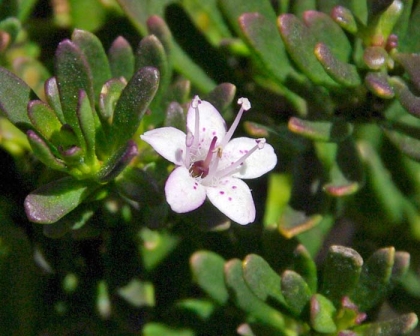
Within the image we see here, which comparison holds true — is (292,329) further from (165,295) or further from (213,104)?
(213,104)

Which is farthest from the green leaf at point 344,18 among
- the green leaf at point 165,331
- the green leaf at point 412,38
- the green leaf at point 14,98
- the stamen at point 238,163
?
the green leaf at point 165,331

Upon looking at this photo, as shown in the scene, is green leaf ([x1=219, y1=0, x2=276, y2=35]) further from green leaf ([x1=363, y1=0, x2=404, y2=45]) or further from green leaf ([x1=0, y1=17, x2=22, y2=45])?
green leaf ([x1=0, y1=17, x2=22, y2=45])

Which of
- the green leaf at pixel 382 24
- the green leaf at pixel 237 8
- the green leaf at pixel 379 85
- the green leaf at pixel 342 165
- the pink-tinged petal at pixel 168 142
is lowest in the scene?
the green leaf at pixel 342 165

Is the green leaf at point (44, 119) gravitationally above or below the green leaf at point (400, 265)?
above

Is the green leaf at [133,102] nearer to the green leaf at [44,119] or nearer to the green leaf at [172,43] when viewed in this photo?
the green leaf at [44,119]

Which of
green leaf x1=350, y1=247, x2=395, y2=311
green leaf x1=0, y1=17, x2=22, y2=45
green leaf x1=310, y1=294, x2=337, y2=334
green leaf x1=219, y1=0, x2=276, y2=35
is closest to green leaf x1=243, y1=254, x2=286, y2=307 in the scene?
green leaf x1=310, y1=294, x2=337, y2=334

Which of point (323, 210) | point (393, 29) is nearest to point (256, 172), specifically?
point (323, 210)
